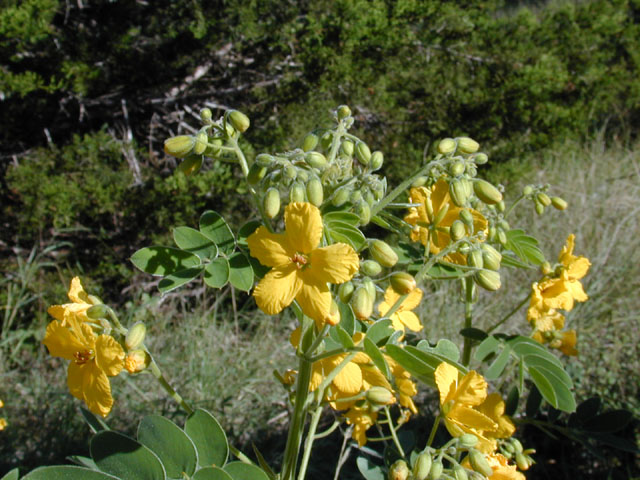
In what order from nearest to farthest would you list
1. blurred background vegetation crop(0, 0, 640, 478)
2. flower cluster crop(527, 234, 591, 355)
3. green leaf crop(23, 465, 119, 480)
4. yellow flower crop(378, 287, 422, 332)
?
green leaf crop(23, 465, 119, 480) < yellow flower crop(378, 287, 422, 332) < flower cluster crop(527, 234, 591, 355) < blurred background vegetation crop(0, 0, 640, 478)

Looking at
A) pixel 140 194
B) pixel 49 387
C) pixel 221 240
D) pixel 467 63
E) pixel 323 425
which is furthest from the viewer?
pixel 467 63

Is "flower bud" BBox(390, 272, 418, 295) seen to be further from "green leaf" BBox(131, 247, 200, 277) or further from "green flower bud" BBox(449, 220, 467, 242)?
"green leaf" BBox(131, 247, 200, 277)

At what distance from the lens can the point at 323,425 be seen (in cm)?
229

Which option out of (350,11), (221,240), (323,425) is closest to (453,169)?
(221,240)

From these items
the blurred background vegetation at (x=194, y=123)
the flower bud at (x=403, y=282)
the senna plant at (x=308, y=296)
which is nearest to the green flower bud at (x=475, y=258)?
the senna plant at (x=308, y=296)

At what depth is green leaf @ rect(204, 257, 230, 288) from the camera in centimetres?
88

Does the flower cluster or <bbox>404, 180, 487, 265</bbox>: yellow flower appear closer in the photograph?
<bbox>404, 180, 487, 265</bbox>: yellow flower

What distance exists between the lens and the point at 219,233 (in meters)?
0.98

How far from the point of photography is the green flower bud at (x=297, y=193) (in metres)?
0.82

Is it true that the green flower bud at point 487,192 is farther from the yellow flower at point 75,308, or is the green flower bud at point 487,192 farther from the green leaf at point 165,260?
the yellow flower at point 75,308

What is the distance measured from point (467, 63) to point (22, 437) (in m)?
3.33

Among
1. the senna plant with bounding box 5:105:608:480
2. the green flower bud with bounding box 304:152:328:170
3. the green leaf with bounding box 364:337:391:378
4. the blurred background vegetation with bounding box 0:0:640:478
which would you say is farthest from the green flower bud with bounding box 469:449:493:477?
the blurred background vegetation with bounding box 0:0:640:478

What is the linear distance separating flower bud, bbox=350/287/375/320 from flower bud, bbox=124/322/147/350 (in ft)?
1.17

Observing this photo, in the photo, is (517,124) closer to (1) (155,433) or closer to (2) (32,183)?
(2) (32,183)
